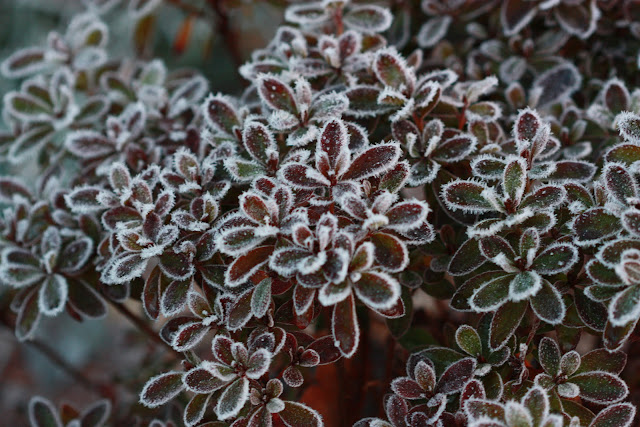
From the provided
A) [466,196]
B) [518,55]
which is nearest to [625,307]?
[466,196]

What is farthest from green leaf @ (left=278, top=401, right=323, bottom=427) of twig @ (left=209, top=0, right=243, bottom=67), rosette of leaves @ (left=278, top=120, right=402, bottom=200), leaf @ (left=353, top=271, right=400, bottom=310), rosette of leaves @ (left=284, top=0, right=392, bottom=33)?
twig @ (left=209, top=0, right=243, bottom=67)

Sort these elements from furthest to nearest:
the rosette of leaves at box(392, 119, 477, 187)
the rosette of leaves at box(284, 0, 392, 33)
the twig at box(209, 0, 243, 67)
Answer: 1. the twig at box(209, 0, 243, 67)
2. the rosette of leaves at box(284, 0, 392, 33)
3. the rosette of leaves at box(392, 119, 477, 187)

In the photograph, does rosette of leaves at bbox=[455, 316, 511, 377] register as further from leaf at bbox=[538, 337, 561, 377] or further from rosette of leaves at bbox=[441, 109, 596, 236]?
rosette of leaves at bbox=[441, 109, 596, 236]

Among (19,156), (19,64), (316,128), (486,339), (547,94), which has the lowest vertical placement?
(486,339)

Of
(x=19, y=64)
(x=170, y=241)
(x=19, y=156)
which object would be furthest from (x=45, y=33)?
(x=170, y=241)

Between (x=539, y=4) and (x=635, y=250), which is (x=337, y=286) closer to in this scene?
(x=635, y=250)

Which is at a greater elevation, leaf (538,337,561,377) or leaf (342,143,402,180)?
leaf (342,143,402,180)

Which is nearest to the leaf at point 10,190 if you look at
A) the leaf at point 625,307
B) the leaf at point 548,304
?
the leaf at point 548,304
